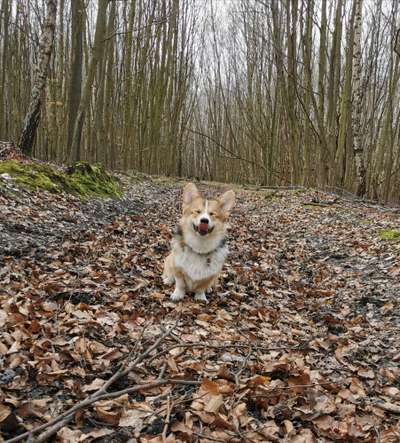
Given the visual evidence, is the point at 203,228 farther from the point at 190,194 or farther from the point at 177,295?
the point at 177,295

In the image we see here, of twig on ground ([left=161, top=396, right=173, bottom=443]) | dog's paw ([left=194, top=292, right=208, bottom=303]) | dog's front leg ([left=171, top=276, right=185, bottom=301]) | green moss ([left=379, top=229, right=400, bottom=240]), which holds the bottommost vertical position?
twig on ground ([left=161, top=396, right=173, bottom=443])

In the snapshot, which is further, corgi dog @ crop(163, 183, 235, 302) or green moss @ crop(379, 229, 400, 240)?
green moss @ crop(379, 229, 400, 240)

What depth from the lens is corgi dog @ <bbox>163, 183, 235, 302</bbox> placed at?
185 inches

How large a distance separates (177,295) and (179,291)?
0.06m

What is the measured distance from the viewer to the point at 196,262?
4.75 metres

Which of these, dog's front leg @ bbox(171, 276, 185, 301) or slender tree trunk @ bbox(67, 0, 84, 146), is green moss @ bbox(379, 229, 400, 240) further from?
slender tree trunk @ bbox(67, 0, 84, 146)

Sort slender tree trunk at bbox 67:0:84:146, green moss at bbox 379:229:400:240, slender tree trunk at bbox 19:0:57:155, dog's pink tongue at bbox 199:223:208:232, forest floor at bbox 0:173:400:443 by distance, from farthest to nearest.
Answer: slender tree trunk at bbox 67:0:84:146, slender tree trunk at bbox 19:0:57:155, green moss at bbox 379:229:400:240, dog's pink tongue at bbox 199:223:208:232, forest floor at bbox 0:173:400:443

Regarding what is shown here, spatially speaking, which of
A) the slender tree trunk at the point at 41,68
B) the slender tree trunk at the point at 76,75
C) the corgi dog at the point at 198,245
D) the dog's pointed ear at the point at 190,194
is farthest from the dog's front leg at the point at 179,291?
the slender tree trunk at the point at 76,75

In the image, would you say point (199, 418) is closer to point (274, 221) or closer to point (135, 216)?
point (135, 216)

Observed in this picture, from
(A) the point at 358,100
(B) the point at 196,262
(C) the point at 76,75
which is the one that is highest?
(C) the point at 76,75

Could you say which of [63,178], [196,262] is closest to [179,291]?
[196,262]

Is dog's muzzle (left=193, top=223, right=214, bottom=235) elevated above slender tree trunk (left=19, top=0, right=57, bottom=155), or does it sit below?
below

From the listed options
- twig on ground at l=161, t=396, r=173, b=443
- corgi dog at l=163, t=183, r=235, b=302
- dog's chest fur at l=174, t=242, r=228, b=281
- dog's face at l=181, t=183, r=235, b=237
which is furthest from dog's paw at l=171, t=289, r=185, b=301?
twig on ground at l=161, t=396, r=173, b=443

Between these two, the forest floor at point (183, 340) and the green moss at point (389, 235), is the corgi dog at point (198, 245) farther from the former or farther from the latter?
the green moss at point (389, 235)
